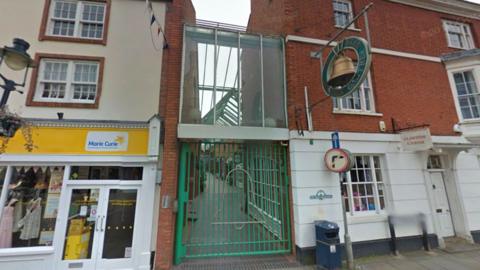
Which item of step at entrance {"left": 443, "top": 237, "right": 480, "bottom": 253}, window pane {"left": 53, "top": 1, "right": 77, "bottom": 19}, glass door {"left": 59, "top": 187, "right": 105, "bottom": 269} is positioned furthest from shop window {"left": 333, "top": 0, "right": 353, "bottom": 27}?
→ glass door {"left": 59, "top": 187, "right": 105, "bottom": 269}

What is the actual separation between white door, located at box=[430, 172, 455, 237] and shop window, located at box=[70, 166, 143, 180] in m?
10.6

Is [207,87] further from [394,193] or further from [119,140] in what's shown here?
[394,193]

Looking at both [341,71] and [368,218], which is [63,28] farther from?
[368,218]

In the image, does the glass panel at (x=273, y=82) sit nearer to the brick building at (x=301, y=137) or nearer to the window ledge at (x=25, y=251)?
the brick building at (x=301, y=137)

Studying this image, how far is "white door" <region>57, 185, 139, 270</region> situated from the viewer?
5879mm

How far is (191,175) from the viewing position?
6516 millimetres

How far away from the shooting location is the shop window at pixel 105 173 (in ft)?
20.5

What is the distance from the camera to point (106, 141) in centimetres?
625

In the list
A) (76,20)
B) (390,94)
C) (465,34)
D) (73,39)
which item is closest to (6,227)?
(73,39)

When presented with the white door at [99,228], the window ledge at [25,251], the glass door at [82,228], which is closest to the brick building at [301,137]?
the white door at [99,228]

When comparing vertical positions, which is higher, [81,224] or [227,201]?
[227,201]

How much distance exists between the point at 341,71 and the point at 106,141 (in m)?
7.29

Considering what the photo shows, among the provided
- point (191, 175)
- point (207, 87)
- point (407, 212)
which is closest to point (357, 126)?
point (407, 212)

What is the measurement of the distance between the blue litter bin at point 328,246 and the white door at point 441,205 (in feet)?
15.5
